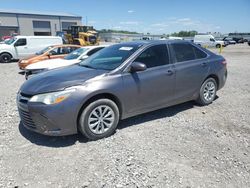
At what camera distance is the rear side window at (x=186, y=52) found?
4672mm

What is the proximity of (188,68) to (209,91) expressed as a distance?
3.52ft

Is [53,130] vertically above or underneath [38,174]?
above

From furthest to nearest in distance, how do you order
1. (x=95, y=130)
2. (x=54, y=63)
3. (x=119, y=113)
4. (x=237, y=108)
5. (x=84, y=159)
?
(x=54, y=63), (x=237, y=108), (x=119, y=113), (x=95, y=130), (x=84, y=159)

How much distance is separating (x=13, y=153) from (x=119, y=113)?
1.79 metres

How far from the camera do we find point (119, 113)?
3904mm

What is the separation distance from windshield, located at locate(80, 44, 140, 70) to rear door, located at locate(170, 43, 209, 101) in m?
1.01

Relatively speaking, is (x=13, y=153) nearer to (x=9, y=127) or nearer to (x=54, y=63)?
(x=9, y=127)

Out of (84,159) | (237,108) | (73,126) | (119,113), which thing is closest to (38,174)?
(84,159)

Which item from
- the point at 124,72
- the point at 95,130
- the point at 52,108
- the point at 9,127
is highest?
the point at 124,72

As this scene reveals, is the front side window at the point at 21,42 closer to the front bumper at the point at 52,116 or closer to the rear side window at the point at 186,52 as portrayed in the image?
the front bumper at the point at 52,116

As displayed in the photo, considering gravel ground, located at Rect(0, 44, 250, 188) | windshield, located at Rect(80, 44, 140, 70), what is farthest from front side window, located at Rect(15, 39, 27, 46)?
windshield, located at Rect(80, 44, 140, 70)

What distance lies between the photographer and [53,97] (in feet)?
10.7

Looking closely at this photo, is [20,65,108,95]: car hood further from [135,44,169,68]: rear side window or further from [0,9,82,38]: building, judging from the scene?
[0,9,82,38]: building

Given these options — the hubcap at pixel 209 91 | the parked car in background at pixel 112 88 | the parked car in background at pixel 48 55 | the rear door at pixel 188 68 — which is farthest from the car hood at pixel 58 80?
the parked car in background at pixel 48 55
